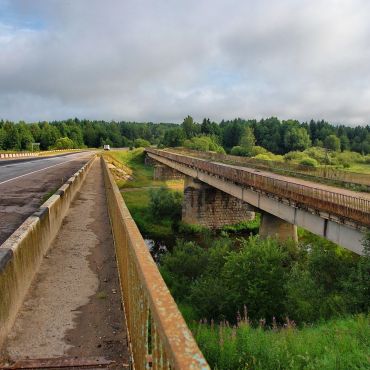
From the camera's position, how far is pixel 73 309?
5965 millimetres

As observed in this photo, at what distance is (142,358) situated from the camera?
3.56 meters

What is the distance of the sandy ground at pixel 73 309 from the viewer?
4.82 meters

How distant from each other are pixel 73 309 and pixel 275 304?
43.1 ft

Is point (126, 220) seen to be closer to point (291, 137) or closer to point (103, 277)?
point (103, 277)

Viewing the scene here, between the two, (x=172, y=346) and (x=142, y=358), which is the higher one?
(x=172, y=346)

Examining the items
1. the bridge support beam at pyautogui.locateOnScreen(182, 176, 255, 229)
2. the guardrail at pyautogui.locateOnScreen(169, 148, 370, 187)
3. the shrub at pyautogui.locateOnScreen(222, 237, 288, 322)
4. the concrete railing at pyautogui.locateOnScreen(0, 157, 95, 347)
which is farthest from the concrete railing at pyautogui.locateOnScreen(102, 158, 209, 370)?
the bridge support beam at pyautogui.locateOnScreen(182, 176, 255, 229)

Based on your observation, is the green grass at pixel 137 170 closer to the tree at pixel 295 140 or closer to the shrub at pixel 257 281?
the shrub at pixel 257 281

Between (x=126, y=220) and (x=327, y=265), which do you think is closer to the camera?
(x=126, y=220)

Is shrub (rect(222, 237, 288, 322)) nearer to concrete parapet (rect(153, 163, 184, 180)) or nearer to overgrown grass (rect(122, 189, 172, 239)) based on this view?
overgrown grass (rect(122, 189, 172, 239))

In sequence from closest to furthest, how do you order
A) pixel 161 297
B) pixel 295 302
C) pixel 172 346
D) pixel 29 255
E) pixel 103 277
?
1. pixel 172 346
2. pixel 161 297
3. pixel 29 255
4. pixel 103 277
5. pixel 295 302

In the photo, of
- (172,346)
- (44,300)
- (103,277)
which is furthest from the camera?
(103,277)

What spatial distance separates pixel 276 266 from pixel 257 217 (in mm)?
30850

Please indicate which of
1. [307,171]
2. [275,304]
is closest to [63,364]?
[275,304]

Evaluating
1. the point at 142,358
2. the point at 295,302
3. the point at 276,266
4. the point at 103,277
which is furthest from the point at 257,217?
the point at 142,358
